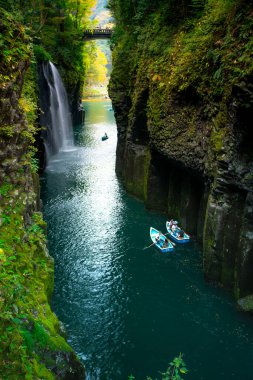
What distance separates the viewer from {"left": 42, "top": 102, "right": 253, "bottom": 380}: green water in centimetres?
1499

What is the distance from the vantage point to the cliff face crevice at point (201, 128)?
17328 millimetres

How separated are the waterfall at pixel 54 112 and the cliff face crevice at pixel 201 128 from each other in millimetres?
14134

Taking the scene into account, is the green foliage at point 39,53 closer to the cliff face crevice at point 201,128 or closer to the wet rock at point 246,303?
the cliff face crevice at point 201,128

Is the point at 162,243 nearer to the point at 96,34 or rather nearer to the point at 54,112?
the point at 54,112

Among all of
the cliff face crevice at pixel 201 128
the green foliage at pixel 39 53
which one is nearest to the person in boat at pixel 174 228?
the cliff face crevice at pixel 201 128

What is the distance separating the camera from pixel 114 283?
20281 mm

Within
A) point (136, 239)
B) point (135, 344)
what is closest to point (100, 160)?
point (136, 239)

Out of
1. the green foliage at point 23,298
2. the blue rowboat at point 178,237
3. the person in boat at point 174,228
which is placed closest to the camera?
the green foliage at point 23,298

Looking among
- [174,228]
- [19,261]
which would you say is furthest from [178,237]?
[19,261]

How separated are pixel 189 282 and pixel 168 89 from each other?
14433 millimetres

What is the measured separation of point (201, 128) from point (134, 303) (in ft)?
40.9

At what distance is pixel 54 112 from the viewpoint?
50875 millimetres

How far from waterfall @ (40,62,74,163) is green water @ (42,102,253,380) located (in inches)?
727

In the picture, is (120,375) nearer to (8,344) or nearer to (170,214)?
(8,344)
